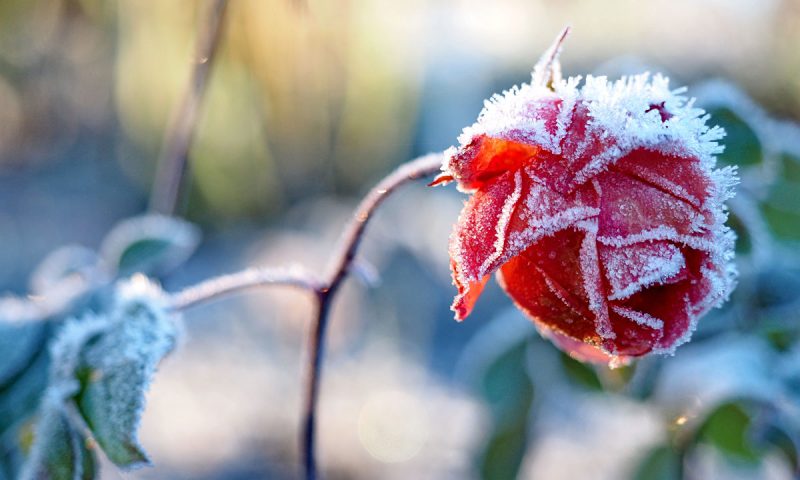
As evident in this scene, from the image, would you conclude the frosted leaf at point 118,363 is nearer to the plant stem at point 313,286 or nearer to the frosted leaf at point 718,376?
the plant stem at point 313,286

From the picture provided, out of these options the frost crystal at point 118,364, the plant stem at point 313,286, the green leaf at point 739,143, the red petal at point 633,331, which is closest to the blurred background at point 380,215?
the green leaf at point 739,143

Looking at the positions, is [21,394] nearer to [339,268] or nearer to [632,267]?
[339,268]

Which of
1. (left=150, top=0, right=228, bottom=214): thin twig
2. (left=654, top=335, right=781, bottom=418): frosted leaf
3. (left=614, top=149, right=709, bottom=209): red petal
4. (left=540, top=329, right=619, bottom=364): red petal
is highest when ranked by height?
(left=150, top=0, right=228, bottom=214): thin twig

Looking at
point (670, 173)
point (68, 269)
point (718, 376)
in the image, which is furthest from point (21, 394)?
point (718, 376)

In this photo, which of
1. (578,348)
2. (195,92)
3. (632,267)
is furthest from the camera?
(195,92)

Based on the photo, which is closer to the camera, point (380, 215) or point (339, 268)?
point (339, 268)

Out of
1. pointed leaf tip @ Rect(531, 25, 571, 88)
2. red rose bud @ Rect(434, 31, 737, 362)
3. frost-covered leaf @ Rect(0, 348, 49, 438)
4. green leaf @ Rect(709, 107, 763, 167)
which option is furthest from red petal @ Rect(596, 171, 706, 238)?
frost-covered leaf @ Rect(0, 348, 49, 438)

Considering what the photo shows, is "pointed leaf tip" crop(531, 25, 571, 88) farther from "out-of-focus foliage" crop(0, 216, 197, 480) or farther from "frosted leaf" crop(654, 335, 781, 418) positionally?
Answer: "frosted leaf" crop(654, 335, 781, 418)
